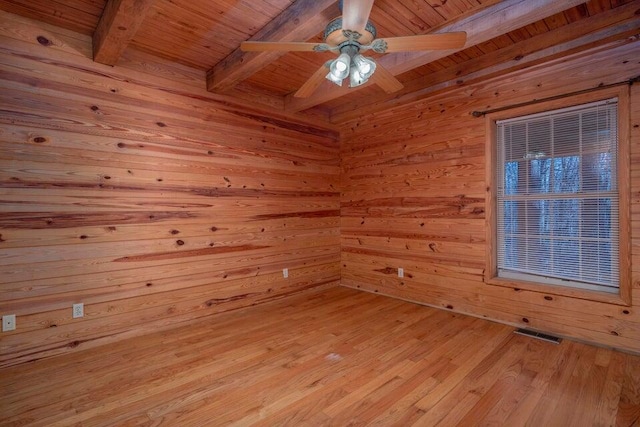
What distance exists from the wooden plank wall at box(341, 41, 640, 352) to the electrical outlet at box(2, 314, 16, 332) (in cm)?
363

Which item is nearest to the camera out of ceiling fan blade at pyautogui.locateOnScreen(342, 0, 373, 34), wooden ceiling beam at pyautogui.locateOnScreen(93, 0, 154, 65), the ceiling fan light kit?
ceiling fan blade at pyautogui.locateOnScreen(342, 0, 373, 34)

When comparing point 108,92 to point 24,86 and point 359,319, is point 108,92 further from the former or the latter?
point 359,319

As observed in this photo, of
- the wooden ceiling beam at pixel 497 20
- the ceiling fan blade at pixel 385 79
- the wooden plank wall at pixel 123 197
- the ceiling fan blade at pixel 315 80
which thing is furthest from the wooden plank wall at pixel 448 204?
the ceiling fan blade at pixel 315 80

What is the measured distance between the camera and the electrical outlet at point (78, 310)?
2666mm

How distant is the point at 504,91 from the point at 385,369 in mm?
2909

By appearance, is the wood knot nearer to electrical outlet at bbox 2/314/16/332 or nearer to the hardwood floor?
electrical outlet at bbox 2/314/16/332

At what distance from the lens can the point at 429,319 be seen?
3367 mm

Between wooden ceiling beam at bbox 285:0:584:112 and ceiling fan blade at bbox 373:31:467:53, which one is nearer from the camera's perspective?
ceiling fan blade at bbox 373:31:467:53

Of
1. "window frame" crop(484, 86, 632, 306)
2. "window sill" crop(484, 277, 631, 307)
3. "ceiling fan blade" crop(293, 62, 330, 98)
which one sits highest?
"ceiling fan blade" crop(293, 62, 330, 98)

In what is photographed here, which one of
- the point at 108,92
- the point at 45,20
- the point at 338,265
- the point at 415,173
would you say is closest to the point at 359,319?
the point at 338,265

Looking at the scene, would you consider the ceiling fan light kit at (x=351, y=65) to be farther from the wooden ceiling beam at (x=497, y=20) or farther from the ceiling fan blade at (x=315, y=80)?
the wooden ceiling beam at (x=497, y=20)

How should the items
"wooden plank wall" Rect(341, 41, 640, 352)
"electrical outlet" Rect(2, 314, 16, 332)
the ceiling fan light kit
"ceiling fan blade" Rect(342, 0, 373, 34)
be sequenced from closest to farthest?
1. "ceiling fan blade" Rect(342, 0, 373, 34)
2. the ceiling fan light kit
3. "electrical outlet" Rect(2, 314, 16, 332)
4. "wooden plank wall" Rect(341, 41, 640, 352)

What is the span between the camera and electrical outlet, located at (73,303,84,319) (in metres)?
2.67

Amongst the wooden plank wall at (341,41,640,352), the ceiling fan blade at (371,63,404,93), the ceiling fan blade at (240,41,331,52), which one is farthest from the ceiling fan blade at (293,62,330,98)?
the wooden plank wall at (341,41,640,352)
